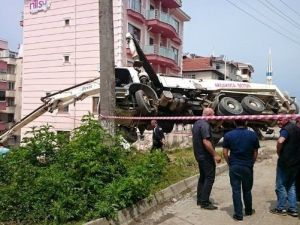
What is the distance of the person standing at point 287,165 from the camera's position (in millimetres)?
6969

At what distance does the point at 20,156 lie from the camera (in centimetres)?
823

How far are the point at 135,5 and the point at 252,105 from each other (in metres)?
20.1

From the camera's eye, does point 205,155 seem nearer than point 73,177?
No

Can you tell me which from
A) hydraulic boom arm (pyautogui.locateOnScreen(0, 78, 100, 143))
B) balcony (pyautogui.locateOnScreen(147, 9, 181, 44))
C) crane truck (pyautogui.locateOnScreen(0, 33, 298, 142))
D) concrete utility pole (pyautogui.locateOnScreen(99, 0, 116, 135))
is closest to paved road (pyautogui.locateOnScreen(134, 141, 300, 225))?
concrete utility pole (pyautogui.locateOnScreen(99, 0, 116, 135))

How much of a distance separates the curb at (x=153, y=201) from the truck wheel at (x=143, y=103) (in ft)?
11.5

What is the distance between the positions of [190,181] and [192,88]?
19.3ft

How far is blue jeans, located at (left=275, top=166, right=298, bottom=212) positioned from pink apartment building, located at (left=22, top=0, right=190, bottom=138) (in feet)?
79.8

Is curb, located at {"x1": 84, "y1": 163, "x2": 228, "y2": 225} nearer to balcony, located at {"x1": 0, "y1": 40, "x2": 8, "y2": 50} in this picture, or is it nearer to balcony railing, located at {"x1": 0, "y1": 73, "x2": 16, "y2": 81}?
balcony railing, located at {"x1": 0, "y1": 73, "x2": 16, "y2": 81}

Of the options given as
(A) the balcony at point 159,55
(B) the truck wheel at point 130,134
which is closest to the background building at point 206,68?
(A) the balcony at point 159,55

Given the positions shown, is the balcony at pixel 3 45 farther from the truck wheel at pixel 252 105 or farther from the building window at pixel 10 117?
the truck wheel at pixel 252 105

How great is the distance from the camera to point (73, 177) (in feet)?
23.8

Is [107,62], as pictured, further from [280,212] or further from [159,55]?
[159,55]

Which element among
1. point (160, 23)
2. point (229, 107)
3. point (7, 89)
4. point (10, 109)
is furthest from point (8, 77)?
point (229, 107)

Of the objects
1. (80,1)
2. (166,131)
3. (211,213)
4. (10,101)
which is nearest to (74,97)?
(166,131)
